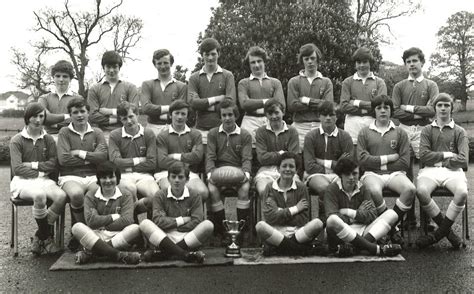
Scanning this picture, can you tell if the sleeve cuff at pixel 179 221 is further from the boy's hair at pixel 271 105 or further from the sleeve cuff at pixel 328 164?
the sleeve cuff at pixel 328 164

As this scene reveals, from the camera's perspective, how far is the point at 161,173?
7.05 meters

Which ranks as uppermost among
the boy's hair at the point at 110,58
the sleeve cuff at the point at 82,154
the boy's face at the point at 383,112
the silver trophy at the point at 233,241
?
the boy's hair at the point at 110,58

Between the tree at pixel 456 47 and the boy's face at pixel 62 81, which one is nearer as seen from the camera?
the boy's face at pixel 62 81

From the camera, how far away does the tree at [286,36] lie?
11219 millimetres

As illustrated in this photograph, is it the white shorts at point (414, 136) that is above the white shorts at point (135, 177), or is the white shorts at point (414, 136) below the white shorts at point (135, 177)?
above

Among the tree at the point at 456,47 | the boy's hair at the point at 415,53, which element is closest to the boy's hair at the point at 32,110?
the boy's hair at the point at 415,53

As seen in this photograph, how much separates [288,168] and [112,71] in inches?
111

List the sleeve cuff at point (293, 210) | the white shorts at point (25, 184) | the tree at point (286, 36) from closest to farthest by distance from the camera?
the sleeve cuff at point (293, 210)
the white shorts at point (25, 184)
the tree at point (286, 36)

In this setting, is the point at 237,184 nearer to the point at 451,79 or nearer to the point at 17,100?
the point at 451,79

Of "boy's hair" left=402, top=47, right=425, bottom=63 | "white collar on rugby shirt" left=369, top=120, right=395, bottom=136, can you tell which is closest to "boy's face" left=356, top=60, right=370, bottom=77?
"boy's hair" left=402, top=47, right=425, bottom=63

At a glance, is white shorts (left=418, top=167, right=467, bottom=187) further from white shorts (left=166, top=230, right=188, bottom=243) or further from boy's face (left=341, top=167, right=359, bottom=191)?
white shorts (left=166, top=230, right=188, bottom=243)

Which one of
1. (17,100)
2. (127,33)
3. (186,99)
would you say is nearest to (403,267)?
(186,99)

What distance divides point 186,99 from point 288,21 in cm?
459

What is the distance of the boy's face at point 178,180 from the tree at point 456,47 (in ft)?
135
